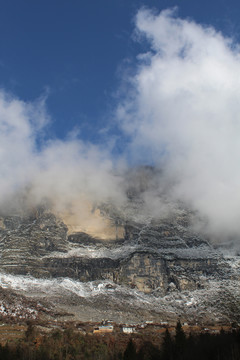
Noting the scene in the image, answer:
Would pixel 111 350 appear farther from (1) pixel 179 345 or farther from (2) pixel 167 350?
(1) pixel 179 345

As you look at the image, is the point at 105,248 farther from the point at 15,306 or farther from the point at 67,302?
the point at 15,306

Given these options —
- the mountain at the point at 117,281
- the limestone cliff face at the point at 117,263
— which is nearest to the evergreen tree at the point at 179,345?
the mountain at the point at 117,281

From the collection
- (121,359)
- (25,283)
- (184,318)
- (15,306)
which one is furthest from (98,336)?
(25,283)

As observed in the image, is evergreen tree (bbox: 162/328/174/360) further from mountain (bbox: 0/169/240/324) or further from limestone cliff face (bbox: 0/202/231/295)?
limestone cliff face (bbox: 0/202/231/295)

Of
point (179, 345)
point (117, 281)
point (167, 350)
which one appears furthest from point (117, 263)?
point (167, 350)

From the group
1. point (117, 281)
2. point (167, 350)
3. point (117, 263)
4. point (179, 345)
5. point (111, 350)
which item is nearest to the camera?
point (167, 350)

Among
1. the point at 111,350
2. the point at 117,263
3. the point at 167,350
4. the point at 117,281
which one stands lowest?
the point at 111,350

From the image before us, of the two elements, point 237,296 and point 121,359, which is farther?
point 237,296

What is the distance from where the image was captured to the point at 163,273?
184 m

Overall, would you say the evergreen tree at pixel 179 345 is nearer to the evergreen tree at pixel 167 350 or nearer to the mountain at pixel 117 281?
the evergreen tree at pixel 167 350

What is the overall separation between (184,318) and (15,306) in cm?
6835

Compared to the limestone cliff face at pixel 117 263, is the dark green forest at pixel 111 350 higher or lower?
lower

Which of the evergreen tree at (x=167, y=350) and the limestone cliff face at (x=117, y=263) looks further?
the limestone cliff face at (x=117, y=263)

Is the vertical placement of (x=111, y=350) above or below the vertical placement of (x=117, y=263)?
below
